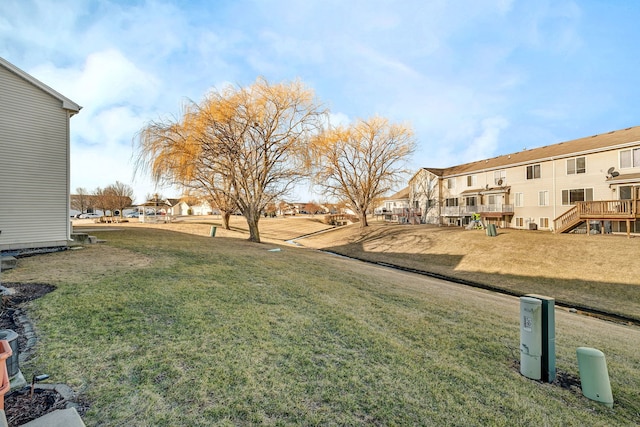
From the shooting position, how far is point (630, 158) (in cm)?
2094

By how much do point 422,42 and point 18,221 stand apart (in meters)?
18.1

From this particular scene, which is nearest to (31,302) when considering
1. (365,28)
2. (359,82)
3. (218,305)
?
(218,305)

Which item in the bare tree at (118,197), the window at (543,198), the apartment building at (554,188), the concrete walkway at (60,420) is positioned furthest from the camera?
the bare tree at (118,197)

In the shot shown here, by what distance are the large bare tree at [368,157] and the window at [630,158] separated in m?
17.0

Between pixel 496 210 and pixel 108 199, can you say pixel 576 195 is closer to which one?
pixel 496 210

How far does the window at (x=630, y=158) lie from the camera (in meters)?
20.6

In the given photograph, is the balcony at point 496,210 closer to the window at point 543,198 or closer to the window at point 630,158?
the window at point 543,198

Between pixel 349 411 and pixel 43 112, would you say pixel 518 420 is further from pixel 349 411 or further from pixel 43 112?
pixel 43 112

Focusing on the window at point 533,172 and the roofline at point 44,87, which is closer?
the roofline at point 44,87

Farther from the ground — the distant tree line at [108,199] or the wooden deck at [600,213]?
the distant tree line at [108,199]

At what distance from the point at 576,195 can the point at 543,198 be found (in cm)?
254

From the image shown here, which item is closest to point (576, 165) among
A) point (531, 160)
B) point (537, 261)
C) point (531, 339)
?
point (531, 160)

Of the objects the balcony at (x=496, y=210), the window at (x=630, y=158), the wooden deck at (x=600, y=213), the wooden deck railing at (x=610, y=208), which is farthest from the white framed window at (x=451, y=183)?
the wooden deck railing at (x=610, y=208)

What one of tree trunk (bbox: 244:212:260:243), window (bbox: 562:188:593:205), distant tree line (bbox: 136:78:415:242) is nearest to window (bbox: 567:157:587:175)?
window (bbox: 562:188:593:205)
